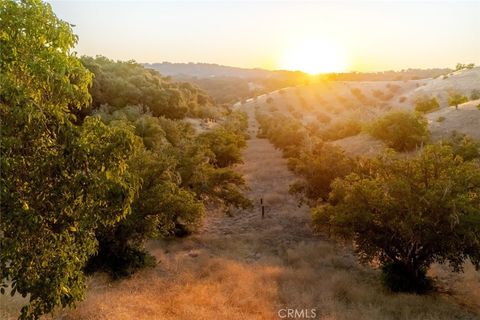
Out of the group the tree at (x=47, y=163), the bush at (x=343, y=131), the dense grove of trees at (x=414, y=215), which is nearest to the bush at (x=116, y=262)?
the dense grove of trees at (x=414, y=215)

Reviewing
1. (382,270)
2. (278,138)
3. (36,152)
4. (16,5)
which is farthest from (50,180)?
(278,138)

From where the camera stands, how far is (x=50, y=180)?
764 centimetres

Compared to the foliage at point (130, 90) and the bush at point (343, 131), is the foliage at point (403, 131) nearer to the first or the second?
the bush at point (343, 131)

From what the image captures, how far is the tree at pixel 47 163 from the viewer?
6.95m

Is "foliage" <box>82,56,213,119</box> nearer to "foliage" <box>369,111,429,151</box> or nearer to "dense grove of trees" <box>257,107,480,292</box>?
"foliage" <box>369,111,429,151</box>

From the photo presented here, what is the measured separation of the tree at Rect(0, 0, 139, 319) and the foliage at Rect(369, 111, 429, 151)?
1466 inches

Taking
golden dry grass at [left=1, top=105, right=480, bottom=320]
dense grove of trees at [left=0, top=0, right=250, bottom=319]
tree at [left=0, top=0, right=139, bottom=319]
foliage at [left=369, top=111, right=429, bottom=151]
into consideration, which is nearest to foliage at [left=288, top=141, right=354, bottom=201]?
golden dry grass at [left=1, top=105, right=480, bottom=320]

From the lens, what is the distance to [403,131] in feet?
135

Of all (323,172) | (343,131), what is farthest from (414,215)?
(343,131)

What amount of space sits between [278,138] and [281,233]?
33842 millimetres

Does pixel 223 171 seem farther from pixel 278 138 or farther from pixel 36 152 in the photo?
pixel 278 138

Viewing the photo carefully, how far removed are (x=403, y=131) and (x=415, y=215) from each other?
26.7 metres

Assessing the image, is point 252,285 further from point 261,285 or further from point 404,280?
point 404,280

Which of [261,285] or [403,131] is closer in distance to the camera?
[261,285]
